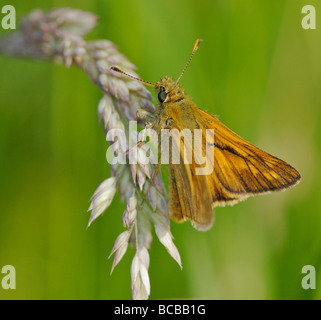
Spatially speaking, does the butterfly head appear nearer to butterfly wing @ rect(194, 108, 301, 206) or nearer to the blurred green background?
butterfly wing @ rect(194, 108, 301, 206)

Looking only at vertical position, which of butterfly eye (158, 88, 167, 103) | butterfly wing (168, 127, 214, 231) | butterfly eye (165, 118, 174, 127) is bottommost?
butterfly wing (168, 127, 214, 231)

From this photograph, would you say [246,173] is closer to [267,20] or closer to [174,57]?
[174,57]

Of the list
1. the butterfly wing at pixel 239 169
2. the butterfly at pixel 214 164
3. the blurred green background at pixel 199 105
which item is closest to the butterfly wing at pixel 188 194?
the butterfly at pixel 214 164

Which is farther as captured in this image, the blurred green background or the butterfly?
the blurred green background

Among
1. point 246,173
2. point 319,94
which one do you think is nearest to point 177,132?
point 246,173

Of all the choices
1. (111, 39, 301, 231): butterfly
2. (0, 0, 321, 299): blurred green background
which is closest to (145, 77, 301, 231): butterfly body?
(111, 39, 301, 231): butterfly

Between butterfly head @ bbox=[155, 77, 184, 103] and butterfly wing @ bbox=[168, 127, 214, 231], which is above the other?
Result: butterfly head @ bbox=[155, 77, 184, 103]

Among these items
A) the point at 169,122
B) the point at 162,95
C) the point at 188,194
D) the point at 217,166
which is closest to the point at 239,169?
the point at 217,166

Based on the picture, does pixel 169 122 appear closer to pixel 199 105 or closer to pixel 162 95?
pixel 162 95
